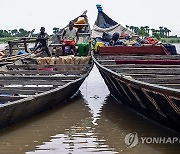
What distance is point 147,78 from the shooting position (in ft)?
23.1

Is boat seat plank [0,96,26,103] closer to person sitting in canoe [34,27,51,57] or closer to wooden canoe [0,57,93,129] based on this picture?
wooden canoe [0,57,93,129]

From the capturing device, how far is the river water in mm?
5973

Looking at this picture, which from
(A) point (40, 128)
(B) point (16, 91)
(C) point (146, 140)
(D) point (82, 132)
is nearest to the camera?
(C) point (146, 140)

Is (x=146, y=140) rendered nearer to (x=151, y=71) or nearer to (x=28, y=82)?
(x=151, y=71)

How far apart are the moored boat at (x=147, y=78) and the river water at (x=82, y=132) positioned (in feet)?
1.19

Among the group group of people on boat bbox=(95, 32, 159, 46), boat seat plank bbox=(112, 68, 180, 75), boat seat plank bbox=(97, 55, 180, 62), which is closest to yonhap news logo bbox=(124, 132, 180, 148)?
boat seat plank bbox=(112, 68, 180, 75)

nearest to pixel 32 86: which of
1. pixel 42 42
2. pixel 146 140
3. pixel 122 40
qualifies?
pixel 146 140

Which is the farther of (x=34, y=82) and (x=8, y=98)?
(x=34, y=82)

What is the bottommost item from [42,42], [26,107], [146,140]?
[146,140]

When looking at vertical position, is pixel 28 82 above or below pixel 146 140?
above

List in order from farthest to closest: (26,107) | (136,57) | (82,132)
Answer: (136,57), (82,132), (26,107)

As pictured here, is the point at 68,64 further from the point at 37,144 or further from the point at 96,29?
the point at 96,29

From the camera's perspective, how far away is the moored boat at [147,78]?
585 centimetres

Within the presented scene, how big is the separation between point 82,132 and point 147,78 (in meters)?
1.59
